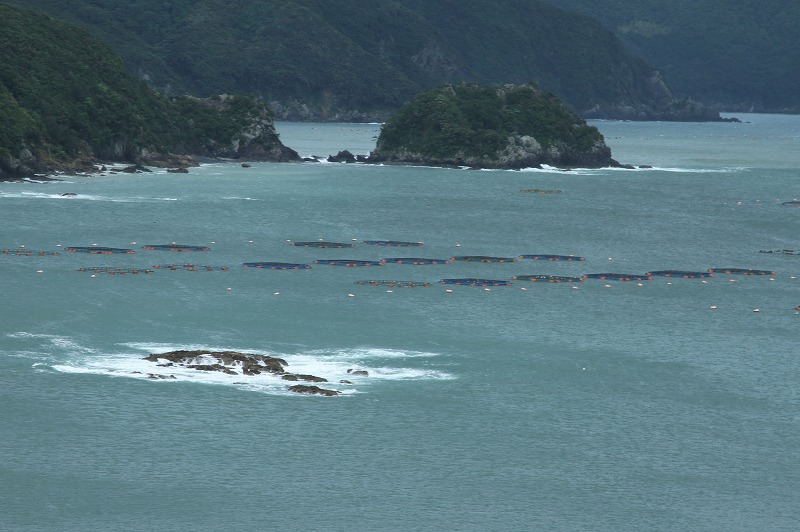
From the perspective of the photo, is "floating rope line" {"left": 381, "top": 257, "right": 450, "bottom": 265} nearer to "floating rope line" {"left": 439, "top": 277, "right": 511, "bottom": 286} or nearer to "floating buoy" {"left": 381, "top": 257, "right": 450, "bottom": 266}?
"floating buoy" {"left": 381, "top": 257, "right": 450, "bottom": 266}

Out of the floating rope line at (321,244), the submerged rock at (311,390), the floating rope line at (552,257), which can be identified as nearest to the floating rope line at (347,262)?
the floating rope line at (321,244)

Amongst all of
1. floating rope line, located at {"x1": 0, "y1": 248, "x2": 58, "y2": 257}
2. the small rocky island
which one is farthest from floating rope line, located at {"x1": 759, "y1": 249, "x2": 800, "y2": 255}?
the small rocky island

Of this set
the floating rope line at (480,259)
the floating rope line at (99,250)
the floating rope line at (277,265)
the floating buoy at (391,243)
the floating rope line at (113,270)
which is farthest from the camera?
the floating buoy at (391,243)

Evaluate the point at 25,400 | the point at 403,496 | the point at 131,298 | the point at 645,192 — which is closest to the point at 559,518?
the point at 403,496

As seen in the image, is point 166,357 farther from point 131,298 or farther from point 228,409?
point 131,298

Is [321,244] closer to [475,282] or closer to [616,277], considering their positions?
[475,282]

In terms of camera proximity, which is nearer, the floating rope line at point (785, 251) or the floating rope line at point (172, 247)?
the floating rope line at point (172, 247)

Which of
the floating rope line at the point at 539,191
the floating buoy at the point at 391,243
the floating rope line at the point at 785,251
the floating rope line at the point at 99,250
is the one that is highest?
the floating rope line at the point at 539,191

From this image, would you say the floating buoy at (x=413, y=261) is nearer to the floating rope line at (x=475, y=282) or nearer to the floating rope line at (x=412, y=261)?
the floating rope line at (x=412, y=261)
